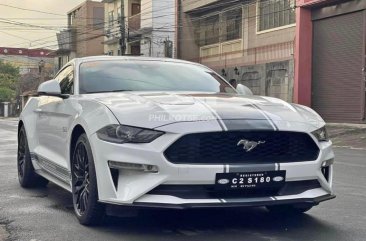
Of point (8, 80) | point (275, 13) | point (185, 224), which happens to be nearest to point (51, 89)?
point (185, 224)

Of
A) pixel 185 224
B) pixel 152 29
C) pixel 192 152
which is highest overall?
pixel 152 29

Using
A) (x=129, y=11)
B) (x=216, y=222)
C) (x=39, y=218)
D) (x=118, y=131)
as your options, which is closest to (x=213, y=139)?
(x=118, y=131)

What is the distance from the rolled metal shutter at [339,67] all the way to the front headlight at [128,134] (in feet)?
61.4

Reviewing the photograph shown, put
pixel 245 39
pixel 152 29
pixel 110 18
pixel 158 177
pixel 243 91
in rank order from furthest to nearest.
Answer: pixel 110 18, pixel 152 29, pixel 245 39, pixel 243 91, pixel 158 177

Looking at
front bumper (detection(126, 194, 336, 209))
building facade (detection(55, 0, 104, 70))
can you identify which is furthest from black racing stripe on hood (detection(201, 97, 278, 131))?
building facade (detection(55, 0, 104, 70))

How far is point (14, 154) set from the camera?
38.9ft

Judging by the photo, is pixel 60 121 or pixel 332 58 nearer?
pixel 60 121

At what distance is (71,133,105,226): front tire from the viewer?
468 centimetres

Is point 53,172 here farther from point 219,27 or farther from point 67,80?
point 219,27

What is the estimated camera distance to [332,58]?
2342 centimetres

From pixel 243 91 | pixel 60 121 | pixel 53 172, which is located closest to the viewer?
pixel 60 121

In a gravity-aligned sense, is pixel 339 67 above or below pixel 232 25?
below

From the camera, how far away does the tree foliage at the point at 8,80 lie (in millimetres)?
79375

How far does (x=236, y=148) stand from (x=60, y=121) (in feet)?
6.82
